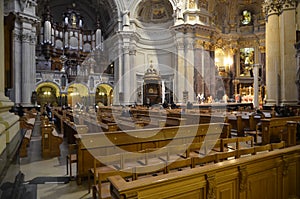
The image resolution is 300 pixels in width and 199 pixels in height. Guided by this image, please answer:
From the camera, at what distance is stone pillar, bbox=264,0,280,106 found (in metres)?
11.2

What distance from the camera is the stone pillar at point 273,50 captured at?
442 inches

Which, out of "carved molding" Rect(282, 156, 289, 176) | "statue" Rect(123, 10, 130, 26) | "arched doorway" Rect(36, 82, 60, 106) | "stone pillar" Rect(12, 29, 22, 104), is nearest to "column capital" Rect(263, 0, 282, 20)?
"carved molding" Rect(282, 156, 289, 176)

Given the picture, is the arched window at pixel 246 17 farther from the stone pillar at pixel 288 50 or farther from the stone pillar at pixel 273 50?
the stone pillar at pixel 288 50

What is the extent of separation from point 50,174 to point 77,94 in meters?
22.2

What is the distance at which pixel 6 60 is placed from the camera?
163 inches

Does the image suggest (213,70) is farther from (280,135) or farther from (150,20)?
(280,135)

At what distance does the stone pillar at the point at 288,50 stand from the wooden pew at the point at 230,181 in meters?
8.97

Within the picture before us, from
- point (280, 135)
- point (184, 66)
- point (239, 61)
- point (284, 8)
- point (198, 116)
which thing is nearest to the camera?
point (280, 135)

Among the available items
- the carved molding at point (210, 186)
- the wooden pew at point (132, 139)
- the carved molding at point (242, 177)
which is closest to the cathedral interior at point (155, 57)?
the wooden pew at point (132, 139)

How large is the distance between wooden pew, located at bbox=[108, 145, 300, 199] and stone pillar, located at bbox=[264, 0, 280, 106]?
9200 mm

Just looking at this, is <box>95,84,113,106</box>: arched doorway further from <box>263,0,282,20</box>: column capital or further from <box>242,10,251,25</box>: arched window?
<box>263,0,282,20</box>: column capital

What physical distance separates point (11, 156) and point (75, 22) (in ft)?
90.9

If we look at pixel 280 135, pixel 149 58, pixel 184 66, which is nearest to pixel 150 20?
pixel 149 58

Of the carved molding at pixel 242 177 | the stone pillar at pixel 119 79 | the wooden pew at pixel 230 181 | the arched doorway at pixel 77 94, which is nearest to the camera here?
the wooden pew at pixel 230 181
